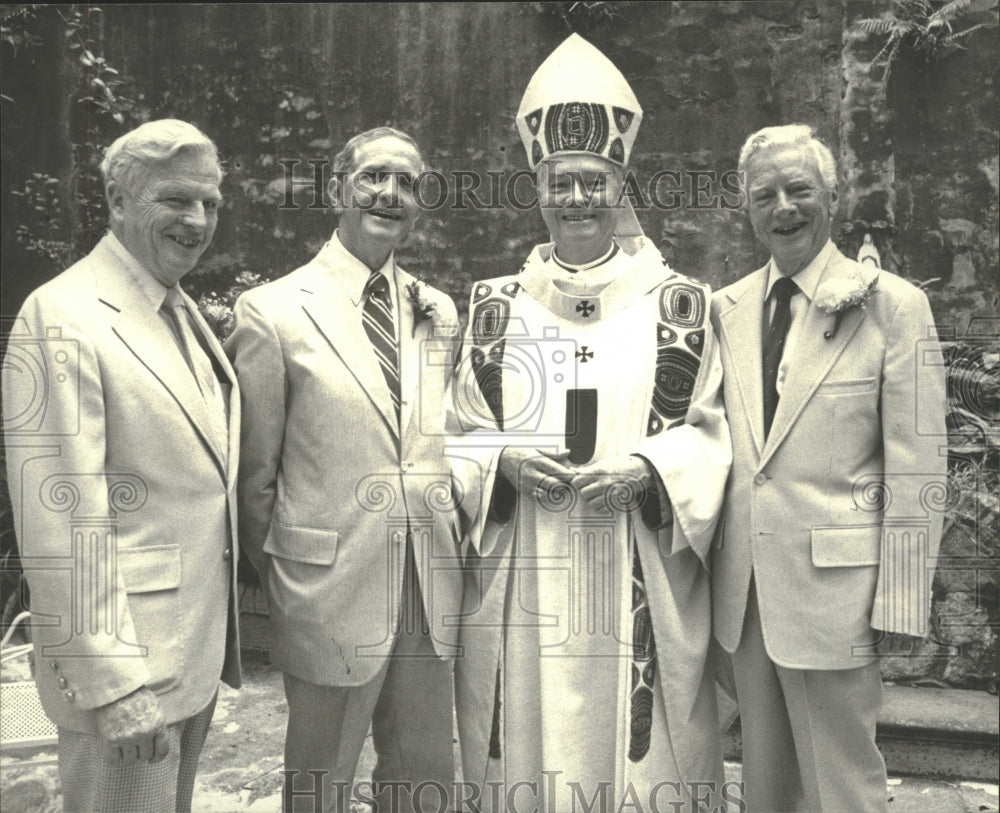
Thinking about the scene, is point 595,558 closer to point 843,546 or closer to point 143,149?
point 843,546

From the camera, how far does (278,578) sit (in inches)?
110

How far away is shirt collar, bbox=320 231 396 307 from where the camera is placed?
2871 mm

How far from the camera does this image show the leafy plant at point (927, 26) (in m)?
4.84

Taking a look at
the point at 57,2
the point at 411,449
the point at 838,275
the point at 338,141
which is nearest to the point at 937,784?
the point at 838,275

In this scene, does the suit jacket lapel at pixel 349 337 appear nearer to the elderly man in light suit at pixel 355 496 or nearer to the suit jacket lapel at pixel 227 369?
the elderly man in light suit at pixel 355 496

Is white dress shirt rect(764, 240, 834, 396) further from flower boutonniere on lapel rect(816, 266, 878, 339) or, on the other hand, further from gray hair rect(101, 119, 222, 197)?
gray hair rect(101, 119, 222, 197)

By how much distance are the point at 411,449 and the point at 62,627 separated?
97cm

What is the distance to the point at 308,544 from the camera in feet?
8.97

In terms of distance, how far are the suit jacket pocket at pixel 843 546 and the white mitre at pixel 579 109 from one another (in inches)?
44.8

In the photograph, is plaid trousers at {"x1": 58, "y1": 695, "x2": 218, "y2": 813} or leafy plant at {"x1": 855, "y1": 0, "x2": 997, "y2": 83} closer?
plaid trousers at {"x1": 58, "y1": 695, "x2": 218, "y2": 813}

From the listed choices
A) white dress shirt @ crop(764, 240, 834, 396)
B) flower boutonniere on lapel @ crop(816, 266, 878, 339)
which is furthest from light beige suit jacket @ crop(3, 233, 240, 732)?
flower boutonniere on lapel @ crop(816, 266, 878, 339)

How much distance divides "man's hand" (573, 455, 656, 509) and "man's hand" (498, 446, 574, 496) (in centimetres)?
5

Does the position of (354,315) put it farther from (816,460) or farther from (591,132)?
(816,460)

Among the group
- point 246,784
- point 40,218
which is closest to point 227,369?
point 246,784
